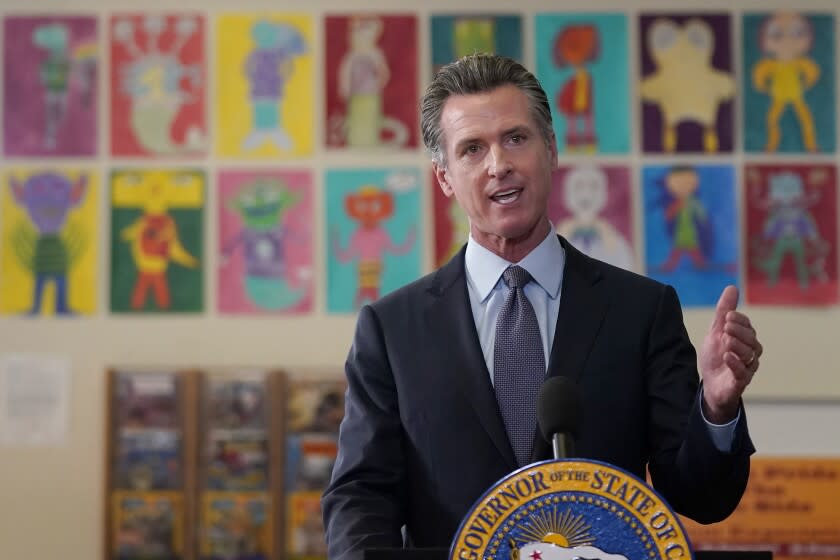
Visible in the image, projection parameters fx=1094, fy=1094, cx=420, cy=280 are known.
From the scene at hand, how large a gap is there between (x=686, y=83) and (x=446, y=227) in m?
0.94

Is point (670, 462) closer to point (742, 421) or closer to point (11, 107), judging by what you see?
point (742, 421)

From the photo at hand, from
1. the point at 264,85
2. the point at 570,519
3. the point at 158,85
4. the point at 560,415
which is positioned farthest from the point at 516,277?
the point at 158,85

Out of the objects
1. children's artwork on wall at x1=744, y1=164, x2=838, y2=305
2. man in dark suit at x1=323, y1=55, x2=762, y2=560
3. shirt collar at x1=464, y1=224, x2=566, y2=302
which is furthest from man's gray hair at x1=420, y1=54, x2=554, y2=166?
children's artwork on wall at x1=744, y1=164, x2=838, y2=305

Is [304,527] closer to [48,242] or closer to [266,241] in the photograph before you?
[266,241]

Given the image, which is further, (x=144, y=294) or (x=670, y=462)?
(x=144, y=294)

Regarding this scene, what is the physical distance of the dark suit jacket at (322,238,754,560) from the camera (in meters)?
1.43

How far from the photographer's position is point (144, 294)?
3574 mm

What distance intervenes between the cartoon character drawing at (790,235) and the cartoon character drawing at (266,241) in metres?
1.53

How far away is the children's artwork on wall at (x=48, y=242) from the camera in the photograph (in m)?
3.58

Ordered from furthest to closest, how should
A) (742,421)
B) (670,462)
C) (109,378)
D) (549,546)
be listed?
1. (109,378)
2. (670,462)
3. (742,421)
4. (549,546)

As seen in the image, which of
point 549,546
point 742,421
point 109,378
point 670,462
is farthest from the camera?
point 109,378

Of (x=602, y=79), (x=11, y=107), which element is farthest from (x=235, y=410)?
(x=602, y=79)

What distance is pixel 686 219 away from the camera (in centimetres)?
360

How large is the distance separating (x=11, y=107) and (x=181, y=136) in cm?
59
